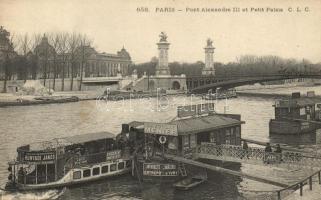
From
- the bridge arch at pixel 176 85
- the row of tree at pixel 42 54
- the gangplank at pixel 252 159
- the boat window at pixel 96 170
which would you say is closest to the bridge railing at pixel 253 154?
the gangplank at pixel 252 159

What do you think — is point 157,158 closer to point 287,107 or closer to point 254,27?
point 254,27

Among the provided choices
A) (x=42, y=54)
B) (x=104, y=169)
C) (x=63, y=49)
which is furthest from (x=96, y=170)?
(x=63, y=49)

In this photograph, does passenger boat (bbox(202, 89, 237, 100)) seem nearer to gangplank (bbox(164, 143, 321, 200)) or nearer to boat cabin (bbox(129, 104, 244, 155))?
boat cabin (bbox(129, 104, 244, 155))

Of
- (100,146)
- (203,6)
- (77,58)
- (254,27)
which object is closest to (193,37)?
(254,27)

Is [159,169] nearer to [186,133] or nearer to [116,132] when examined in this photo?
[186,133]

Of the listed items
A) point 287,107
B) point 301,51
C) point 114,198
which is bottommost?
point 114,198

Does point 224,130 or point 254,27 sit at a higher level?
point 254,27
